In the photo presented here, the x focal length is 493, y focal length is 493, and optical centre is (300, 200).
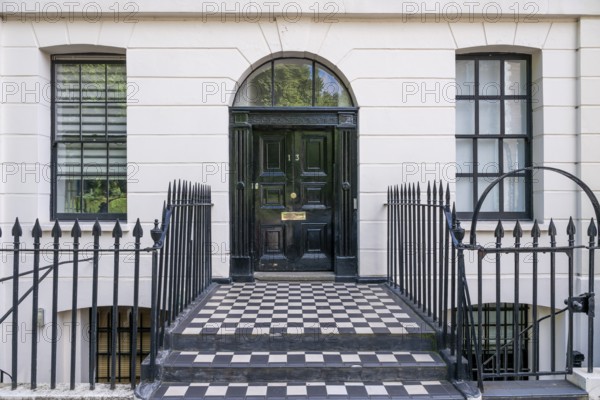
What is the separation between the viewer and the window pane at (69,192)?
714 centimetres

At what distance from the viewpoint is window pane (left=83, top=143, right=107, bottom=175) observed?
7.12 m

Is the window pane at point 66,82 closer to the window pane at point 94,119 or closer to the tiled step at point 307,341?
the window pane at point 94,119

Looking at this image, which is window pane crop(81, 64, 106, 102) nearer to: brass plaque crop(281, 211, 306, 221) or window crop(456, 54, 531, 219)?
brass plaque crop(281, 211, 306, 221)

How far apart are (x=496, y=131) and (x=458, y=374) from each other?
14.2ft

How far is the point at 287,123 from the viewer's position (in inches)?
276

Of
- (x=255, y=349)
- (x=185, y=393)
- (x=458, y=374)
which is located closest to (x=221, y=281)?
(x=255, y=349)

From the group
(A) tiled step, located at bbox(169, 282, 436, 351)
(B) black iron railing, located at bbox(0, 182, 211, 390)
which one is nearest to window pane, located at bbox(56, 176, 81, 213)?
(B) black iron railing, located at bbox(0, 182, 211, 390)

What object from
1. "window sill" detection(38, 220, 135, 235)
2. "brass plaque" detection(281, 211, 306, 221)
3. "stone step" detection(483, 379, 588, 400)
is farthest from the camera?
"brass plaque" detection(281, 211, 306, 221)

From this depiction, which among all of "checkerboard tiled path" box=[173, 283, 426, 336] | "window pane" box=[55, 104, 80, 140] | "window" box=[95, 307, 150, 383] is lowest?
"window" box=[95, 307, 150, 383]

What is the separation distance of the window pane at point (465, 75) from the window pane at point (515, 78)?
19.2 inches

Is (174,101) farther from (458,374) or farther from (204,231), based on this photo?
(458,374)

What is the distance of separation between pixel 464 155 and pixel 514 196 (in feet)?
3.15

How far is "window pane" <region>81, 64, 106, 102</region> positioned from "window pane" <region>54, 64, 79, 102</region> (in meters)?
0.11

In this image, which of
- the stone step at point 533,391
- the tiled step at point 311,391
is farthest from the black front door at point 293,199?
the stone step at point 533,391
